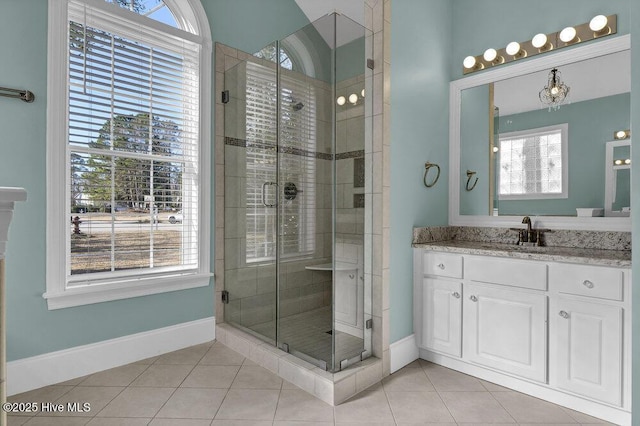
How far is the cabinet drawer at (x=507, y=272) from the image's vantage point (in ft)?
6.72

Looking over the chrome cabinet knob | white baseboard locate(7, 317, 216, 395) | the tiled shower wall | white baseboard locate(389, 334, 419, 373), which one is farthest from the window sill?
the chrome cabinet knob

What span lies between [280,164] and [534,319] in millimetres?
1817

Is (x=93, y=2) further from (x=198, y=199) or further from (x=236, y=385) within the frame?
(x=236, y=385)

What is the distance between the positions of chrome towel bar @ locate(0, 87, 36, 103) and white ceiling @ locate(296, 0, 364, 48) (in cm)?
166

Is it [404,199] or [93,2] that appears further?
[404,199]

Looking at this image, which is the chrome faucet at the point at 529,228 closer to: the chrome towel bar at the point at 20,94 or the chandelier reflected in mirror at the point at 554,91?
the chandelier reflected in mirror at the point at 554,91

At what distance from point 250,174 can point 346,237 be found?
0.95m

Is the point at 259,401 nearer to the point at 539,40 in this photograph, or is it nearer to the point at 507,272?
the point at 507,272

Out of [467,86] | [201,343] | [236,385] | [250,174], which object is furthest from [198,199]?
[467,86]

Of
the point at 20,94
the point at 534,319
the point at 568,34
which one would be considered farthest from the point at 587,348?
the point at 20,94

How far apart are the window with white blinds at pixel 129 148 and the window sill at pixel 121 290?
0.20 feet

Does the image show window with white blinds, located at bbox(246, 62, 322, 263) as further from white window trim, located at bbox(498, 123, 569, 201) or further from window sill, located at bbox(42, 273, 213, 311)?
white window trim, located at bbox(498, 123, 569, 201)

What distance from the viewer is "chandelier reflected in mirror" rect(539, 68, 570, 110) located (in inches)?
96.2

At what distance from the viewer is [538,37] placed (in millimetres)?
2436
